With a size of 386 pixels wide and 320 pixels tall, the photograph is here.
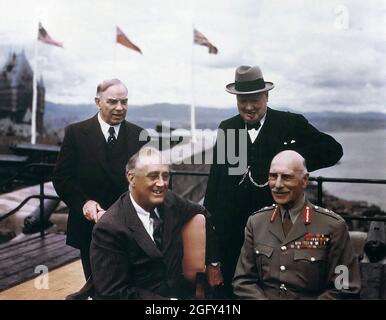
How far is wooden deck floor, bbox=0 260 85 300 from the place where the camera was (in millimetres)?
3414

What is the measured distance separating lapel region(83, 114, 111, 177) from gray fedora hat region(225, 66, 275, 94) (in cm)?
78

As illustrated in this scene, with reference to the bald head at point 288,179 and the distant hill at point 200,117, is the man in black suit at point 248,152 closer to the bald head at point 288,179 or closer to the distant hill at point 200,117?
the distant hill at point 200,117

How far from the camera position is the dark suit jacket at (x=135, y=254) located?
2734 mm

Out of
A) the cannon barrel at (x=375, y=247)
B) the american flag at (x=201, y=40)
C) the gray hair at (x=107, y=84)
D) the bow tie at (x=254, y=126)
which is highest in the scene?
the american flag at (x=201, y=40)

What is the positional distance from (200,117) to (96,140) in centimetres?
63

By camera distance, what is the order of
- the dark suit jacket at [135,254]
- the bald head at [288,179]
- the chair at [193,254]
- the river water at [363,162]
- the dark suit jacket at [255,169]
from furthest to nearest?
1. the river water at [363,162]
2. the dark suit jacket at [255,169]
3. the chair at [193,254]
4. the bald head at [288,179]
5. the dark suit jacket at [135,254]

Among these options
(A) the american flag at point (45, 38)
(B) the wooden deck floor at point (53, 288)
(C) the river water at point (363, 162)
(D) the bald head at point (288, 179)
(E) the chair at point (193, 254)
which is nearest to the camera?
(D) the bald head at point (288, 179)

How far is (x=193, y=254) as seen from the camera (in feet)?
9.75

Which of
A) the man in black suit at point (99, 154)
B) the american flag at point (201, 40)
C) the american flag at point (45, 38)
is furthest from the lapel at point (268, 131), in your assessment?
the american flag at point (45, 38)

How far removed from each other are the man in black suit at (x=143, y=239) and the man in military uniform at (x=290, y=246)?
35 cm

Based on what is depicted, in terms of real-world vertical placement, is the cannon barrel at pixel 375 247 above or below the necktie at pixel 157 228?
below

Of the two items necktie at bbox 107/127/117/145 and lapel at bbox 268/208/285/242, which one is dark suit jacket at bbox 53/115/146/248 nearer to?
necktie at bbox 107/127/117/145

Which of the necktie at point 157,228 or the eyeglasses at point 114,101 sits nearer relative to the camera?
the necktie at point 157,228

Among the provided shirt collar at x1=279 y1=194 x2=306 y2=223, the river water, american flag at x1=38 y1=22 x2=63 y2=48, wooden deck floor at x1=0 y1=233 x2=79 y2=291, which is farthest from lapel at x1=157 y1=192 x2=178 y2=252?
american flag at x1=38 y1=22 x2=63 y2=48
